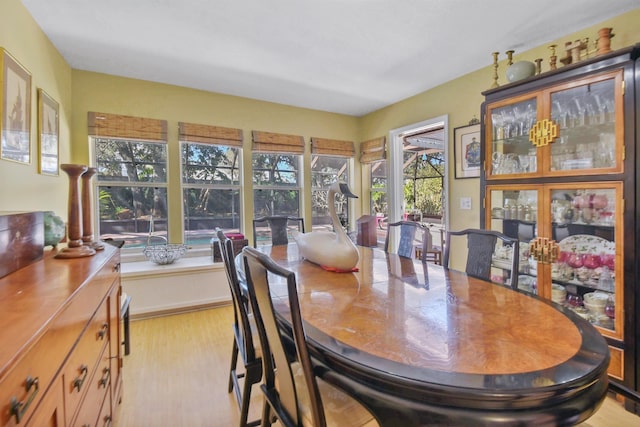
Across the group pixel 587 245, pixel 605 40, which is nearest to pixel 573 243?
pixel 587 245

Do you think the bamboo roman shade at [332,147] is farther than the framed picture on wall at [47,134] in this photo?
Yes

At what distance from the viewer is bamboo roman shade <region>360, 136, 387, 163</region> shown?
4242mm

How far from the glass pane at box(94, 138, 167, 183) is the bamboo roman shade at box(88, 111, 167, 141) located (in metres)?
0.16

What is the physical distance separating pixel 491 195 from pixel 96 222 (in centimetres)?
382

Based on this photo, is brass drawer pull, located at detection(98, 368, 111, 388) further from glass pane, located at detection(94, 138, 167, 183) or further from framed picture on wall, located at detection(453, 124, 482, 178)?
framed picture on wall, located at detection(453, 124, 482, 178)

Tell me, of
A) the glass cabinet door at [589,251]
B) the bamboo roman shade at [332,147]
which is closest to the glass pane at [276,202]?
the bamboo roman shade at [332,147]

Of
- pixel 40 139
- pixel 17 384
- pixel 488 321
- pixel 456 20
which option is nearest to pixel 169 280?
pixel 40 139

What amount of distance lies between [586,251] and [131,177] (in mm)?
4142

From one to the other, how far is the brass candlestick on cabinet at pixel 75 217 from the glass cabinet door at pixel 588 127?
2854mm

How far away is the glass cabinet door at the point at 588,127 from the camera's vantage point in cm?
185

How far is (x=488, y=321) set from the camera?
1089mm

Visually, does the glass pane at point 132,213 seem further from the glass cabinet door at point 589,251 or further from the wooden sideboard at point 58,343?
the glass cabinet door at point 589,251

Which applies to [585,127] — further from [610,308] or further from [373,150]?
[373,150]

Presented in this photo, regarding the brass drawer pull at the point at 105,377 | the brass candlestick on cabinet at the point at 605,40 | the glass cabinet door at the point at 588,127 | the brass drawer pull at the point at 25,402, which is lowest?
the brass drawer pull at the point at 105,377
